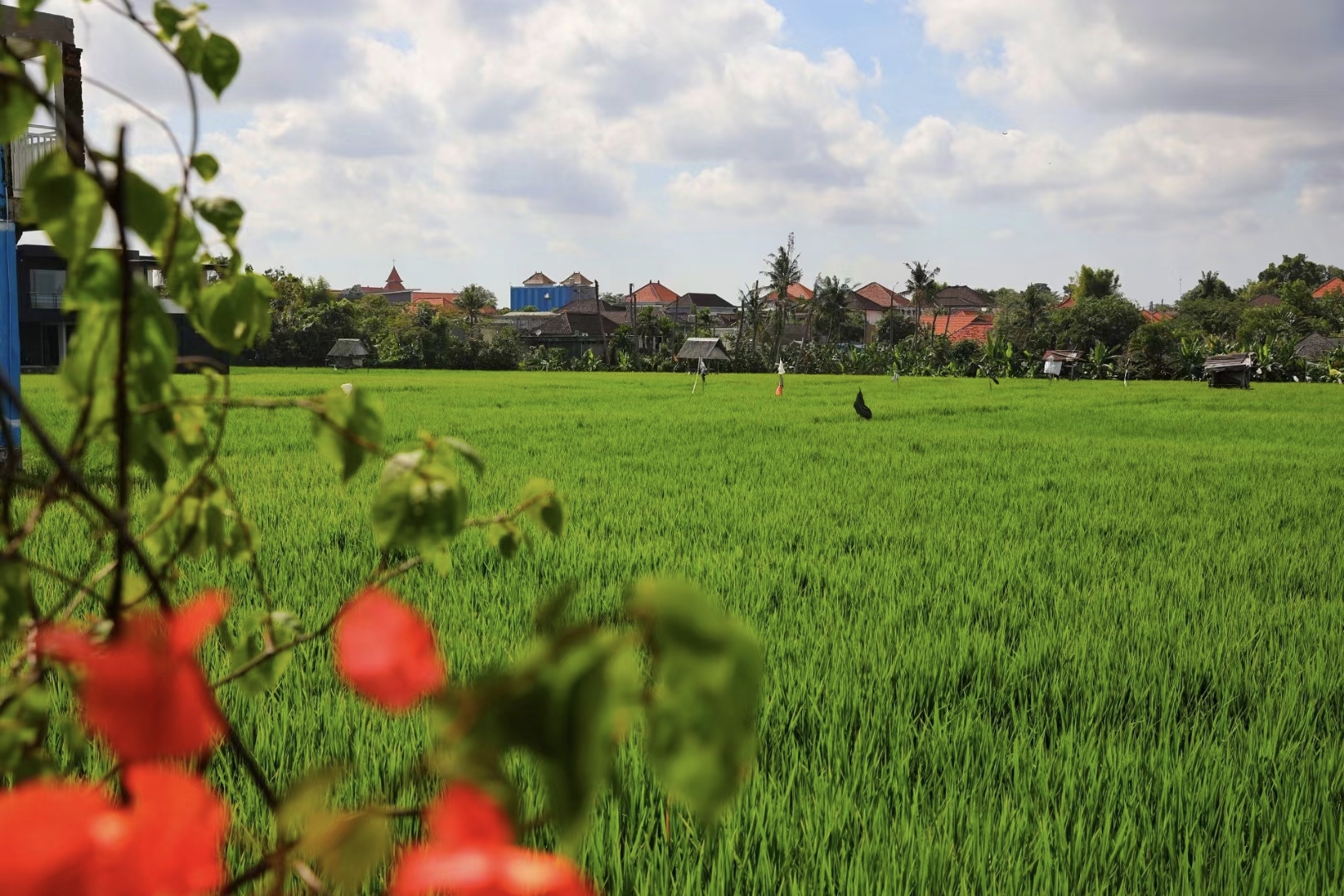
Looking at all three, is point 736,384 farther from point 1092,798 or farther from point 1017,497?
point 1092,798

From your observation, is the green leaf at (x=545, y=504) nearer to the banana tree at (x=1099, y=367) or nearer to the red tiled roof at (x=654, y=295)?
the banana tree at (x=1099, y=367)

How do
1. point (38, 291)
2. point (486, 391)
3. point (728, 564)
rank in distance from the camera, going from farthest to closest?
point (38, 291) → point (486, 391) → point (728, 564)

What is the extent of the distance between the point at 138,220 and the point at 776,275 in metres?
50.7

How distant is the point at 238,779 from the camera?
6.34 feet

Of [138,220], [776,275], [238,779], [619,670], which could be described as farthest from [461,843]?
[776,275]

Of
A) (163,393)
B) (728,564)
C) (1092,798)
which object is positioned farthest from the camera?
(728,564)

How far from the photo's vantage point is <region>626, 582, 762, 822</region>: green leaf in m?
0.34

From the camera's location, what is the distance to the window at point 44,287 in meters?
24.6

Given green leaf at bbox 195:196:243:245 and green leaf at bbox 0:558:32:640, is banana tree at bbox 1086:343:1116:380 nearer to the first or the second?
green leaf at bbox 195:196:243:245

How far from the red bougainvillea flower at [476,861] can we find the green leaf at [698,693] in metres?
0.06

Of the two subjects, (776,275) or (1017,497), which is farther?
(776,275)

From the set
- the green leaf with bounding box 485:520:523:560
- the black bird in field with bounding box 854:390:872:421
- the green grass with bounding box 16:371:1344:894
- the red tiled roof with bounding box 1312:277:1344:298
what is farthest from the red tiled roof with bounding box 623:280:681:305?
the green leaf with bounding box 485:520:523:560

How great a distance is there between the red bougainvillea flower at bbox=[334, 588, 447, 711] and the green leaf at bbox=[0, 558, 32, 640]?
19.3 inches

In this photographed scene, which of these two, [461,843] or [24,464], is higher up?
[461,843]
